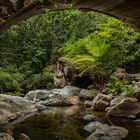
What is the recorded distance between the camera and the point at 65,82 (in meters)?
19.4

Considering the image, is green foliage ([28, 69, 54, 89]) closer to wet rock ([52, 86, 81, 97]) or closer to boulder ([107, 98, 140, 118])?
wet rock ([52, 86, 81, 97])

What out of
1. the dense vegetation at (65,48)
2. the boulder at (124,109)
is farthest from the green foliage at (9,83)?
the boulder at (124,109)

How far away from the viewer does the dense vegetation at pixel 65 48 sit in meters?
15.7

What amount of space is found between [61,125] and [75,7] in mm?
7155

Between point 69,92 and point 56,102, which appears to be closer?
point 56,102

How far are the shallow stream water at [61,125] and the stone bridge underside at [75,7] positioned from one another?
538 cm

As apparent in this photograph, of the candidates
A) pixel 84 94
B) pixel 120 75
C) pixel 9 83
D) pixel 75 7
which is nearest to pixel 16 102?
pixel 9 83

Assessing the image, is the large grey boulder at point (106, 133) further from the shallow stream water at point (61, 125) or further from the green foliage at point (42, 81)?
the green foliage at point (42, 81)

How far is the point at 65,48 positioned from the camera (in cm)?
1881

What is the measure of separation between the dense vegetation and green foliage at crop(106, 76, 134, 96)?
0.92m

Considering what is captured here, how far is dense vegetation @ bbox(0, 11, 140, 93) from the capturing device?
A: 617 inches

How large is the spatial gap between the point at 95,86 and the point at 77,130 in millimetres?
8077

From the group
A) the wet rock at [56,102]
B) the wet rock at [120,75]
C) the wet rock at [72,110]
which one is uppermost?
the wet rock at [120,75]

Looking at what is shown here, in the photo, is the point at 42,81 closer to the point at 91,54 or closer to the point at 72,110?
the point at 91,54
